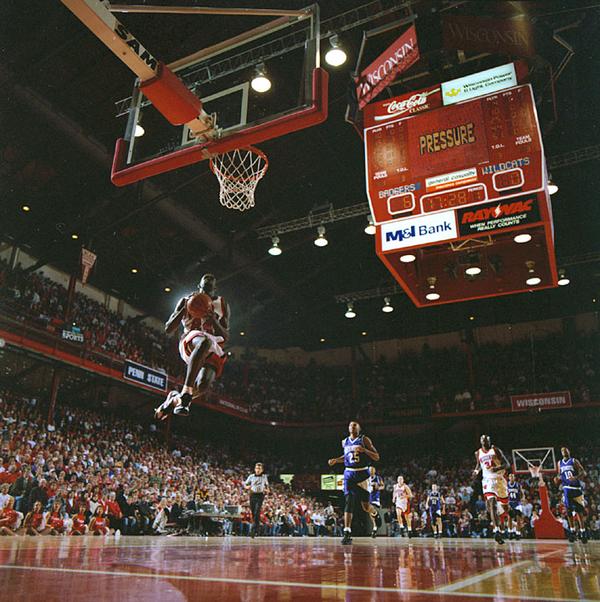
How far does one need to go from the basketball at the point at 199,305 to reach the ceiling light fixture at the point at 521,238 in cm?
606

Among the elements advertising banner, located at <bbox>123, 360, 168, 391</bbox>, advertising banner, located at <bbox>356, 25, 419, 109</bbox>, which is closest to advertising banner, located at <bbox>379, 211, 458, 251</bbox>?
advertising banner, located at <bbox>356, 25, 419, 109</bbox>

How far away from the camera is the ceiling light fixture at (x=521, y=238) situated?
8905mm

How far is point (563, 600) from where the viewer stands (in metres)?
2.24

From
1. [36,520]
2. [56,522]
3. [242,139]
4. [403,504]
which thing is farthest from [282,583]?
[403,504]

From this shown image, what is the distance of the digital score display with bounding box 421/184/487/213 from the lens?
8227 millimetres

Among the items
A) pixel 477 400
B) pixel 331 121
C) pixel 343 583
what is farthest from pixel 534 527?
pixel 343 583

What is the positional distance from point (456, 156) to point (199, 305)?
540 centimetres

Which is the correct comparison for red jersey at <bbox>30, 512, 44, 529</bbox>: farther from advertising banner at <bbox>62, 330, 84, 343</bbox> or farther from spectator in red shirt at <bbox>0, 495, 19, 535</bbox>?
advertising banner at <bbox>62, 330, 84, 343</bbox>

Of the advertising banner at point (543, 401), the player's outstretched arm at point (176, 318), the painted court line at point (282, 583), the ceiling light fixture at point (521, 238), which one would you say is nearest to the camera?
the painted court line at point (282, 583)

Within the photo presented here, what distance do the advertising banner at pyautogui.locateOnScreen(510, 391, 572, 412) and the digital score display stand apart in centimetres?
1801

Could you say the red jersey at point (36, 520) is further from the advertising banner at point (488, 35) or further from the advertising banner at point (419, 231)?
the advertising banner at point (488, 35)

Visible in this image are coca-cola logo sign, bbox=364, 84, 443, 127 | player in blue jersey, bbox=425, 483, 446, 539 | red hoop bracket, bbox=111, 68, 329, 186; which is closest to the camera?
red hoop bracket, bbox=111, 68, 329, 186

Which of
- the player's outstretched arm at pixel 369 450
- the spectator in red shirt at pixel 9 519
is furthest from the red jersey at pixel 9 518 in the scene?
the player's outstretched arm at pixel 369 450

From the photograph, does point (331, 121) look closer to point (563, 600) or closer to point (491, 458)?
point (491, 458)
